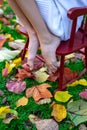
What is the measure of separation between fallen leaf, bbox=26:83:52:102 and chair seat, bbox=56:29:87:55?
0.92 feet

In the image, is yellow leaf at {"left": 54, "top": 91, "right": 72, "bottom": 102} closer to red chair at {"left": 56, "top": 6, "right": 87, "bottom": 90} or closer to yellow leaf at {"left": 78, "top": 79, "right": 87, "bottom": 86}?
red chair at {"left": 56, "top": 6, "right": 87, "bottom": 90}

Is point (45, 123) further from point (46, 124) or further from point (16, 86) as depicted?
point (16, 86)

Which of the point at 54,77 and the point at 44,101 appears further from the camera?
the point at 54,77

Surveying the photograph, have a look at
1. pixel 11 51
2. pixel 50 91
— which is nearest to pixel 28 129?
pixel 50 91

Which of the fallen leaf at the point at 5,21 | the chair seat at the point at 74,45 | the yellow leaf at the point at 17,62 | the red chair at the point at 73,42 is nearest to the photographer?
the red chair at the point at 73,42

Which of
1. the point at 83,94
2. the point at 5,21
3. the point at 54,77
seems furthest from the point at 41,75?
the point at 5,21

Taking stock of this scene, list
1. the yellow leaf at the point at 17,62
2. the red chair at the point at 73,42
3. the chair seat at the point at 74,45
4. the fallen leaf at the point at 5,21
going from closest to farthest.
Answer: the red chair at the point at 73,42 → the chair seat at the point at 74,45 → the yellow leaf at the point at 17,62 → the fallen leaf at the point at 5,21

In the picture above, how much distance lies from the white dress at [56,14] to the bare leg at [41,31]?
36 mm

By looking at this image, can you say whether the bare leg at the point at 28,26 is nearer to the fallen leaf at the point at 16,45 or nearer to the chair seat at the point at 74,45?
the chair seat at the point at 74,45

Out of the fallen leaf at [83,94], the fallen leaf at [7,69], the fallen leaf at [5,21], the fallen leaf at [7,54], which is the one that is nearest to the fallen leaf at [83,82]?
the fallen leaf at [83,94]

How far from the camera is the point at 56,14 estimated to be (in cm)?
187

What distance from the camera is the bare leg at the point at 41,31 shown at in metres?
1.82

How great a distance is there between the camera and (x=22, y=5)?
1823mm

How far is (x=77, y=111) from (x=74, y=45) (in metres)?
0.37
